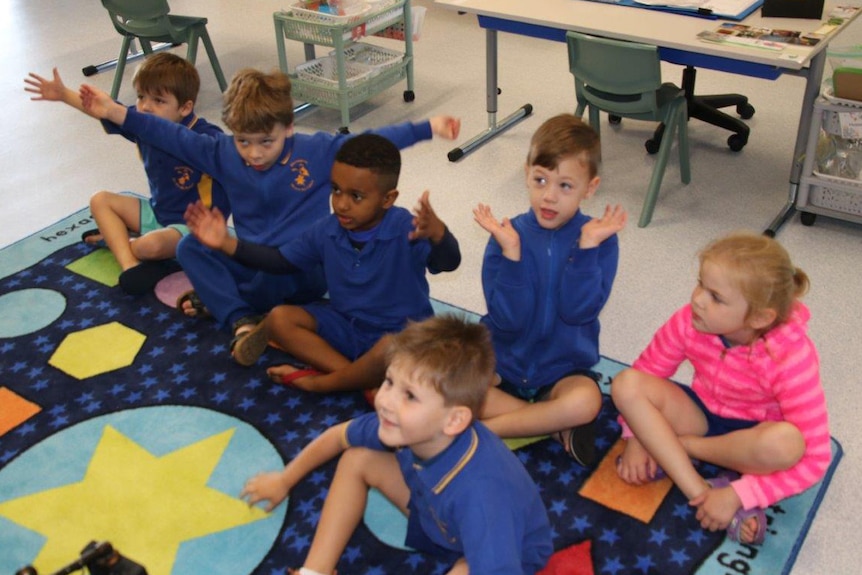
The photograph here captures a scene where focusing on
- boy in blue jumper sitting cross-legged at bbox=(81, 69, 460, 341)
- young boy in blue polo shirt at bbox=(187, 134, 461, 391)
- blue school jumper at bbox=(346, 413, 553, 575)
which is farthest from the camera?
boy in blue jumper sitting cross-legged at bbox=(81, 69, 460, 341)

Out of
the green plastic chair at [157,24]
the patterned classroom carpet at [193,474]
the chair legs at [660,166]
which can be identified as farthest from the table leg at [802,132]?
the green plastic chair at [157,24]

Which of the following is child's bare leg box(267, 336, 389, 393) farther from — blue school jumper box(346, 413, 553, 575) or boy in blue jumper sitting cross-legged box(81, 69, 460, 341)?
blue school jumper box(346, 413, 553, 575)

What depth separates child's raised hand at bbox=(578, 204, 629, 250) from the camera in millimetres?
1818

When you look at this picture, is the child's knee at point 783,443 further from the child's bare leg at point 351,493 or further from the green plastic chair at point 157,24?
the green plastic chair at point 157,24

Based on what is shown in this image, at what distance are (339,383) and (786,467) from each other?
1.01 meters

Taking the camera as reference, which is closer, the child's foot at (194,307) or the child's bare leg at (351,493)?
the child's bare leg at (351,493)

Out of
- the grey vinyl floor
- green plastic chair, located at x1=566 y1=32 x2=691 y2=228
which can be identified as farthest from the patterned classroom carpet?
green plastic chair, located at x1=566 y1=32 x2=691 y2=228

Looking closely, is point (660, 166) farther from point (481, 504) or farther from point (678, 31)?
point (481, 504)

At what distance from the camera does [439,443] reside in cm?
141

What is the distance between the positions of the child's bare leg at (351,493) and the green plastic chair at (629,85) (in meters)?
1.56

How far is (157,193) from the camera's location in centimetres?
263

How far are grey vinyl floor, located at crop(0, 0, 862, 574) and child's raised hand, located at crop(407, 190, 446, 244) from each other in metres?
0.60

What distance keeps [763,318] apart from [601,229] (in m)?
0.37

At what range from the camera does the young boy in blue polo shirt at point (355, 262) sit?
1.97 m
